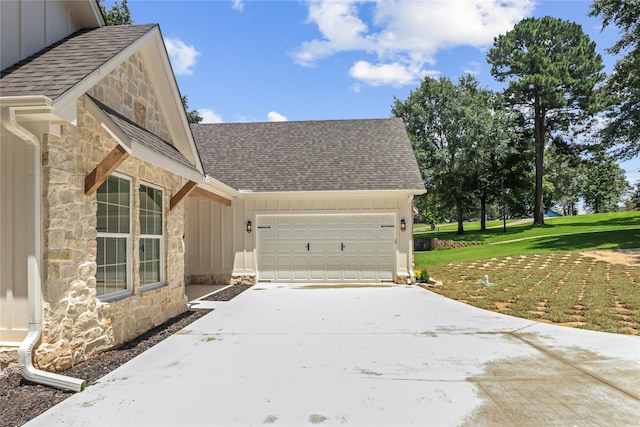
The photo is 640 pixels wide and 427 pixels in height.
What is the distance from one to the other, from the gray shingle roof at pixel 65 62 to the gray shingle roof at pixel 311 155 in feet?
23.8

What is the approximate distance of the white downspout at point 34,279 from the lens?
3.93 meters

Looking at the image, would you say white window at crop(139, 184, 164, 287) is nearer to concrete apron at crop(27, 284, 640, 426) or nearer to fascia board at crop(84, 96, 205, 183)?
concrete apron at crop(27, 284, 640, 426)

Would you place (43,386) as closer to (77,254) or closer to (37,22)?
(77,254)

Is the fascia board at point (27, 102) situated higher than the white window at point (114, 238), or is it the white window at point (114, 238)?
the fascia board at point (27, 102)

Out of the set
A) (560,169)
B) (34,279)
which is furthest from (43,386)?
(560,169)

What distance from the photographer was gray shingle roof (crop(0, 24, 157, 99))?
4.03m

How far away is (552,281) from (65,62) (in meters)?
12.7

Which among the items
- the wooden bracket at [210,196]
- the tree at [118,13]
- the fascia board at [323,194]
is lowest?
the wooden bracket at [210,196]

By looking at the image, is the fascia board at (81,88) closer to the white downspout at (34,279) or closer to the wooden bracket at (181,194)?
the white downspout at (34,279)

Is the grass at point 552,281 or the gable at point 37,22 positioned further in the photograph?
Answer: the grass at point 552,281

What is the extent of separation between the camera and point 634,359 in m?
4.78

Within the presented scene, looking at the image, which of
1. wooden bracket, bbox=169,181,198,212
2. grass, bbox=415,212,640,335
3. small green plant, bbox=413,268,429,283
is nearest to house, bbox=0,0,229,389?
wooden bracket, bbox=169,181,198,212

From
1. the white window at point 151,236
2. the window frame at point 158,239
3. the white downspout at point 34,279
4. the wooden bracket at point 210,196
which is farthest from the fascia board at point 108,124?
the wooden bracket at point 210,196

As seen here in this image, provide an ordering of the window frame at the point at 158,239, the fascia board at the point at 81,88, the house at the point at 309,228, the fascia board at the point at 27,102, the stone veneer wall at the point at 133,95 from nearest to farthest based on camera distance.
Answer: the fascia board at the point at 27,102 → the fascia board at the point at 81,88 → the stone veneer wall at the point at 133,95 → the window frame at the point at 158,239 → the house at the point at 309,228
